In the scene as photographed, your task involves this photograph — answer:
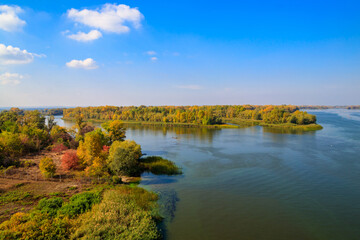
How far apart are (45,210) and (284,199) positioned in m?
20.9

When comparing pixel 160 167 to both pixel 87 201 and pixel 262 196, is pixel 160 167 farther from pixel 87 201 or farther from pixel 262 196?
pixel 262 196

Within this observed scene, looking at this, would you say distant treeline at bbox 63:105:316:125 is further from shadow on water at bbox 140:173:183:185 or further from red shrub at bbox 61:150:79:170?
shadow on water at bbox 140:173:183:185

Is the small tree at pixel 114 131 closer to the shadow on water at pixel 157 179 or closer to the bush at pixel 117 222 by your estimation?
the shadow on water at pixel 157 179

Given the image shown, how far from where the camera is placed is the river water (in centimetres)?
1551

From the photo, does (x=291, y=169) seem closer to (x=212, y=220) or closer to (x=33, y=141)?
(x=212, y=220)

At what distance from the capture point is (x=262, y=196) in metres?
20.9

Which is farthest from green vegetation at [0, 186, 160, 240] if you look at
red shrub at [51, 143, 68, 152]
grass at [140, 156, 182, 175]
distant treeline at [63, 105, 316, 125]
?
distant treeline at [63, 105, 316, 125]

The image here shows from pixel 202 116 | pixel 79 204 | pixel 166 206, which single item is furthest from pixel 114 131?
pixel 202 116

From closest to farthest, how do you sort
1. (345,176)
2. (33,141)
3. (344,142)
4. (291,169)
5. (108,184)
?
(108,184)
(345,176)
(291,169)
(33,141)
(344,142)

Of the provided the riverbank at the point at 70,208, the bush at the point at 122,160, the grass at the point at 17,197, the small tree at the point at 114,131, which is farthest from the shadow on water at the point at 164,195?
the small tree at the point at 114,131

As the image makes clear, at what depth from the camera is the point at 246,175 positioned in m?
26.9

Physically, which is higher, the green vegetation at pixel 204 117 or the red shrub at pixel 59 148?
the green vegetation at pixel 204 117

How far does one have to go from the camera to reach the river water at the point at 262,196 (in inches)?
611

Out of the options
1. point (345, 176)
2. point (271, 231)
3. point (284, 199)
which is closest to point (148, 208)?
point (271, 231)
